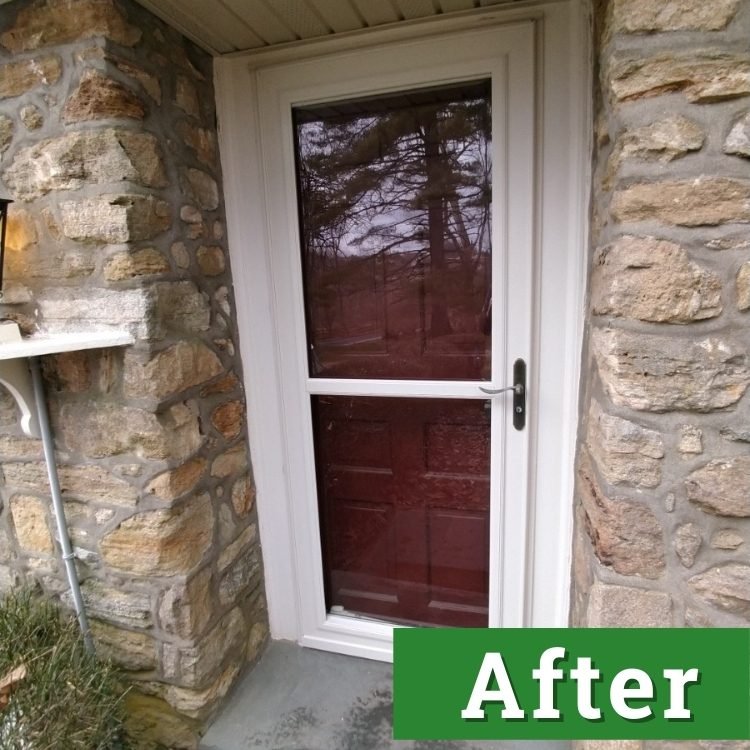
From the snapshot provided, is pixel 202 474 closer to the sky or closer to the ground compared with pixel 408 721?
closer to the sky

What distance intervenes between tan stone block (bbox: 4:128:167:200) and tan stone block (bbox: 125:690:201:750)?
1.55 m

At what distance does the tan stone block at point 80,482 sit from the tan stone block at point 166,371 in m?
0.28

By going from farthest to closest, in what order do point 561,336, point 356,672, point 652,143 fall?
point 356,672
point 561,336
point 652,143

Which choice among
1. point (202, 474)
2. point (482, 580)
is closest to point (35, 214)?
point (202, 474)

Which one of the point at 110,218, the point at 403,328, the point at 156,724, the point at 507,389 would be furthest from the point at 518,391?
the point at 156,724

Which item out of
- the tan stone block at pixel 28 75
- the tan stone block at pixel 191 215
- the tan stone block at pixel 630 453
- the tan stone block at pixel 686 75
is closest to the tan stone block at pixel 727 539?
the tan stone block at pixel 630 453

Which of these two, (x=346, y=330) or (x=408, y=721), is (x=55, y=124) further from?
(x=408, y=721)

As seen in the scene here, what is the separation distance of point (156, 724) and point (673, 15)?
2.28 metres

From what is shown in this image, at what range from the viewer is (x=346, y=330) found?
1.56 meters

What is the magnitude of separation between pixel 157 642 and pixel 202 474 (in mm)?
524

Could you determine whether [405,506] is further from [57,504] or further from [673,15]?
[673,15]

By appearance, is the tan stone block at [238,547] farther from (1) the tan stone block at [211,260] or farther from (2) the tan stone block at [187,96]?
(2) the tan stone block at [187,96]

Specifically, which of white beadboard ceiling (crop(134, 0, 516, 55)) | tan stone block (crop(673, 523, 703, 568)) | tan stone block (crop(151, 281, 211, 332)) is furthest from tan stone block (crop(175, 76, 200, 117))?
tan stone block (crop(673, 523, 703, 568))

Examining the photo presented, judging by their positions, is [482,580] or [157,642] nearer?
[157,642]
